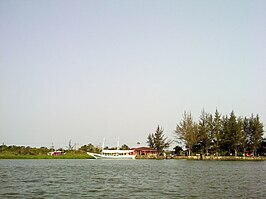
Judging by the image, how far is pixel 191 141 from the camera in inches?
3381

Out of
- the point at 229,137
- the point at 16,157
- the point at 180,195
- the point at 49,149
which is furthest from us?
the point at 49,149

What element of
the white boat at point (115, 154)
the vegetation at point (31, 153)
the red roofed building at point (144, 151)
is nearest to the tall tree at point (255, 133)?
the red roofed building at point (144, 151)

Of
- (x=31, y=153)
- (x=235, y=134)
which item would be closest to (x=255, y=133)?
(x=235, y=134)

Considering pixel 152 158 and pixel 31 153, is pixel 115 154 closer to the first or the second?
pixel 152 158

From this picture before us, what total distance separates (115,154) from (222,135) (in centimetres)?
3393

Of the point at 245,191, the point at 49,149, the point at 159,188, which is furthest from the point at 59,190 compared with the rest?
the point at 49,149

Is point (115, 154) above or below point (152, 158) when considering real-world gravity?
above

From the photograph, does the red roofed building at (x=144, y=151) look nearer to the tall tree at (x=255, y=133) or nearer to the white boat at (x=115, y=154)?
the white boat at (x=115, y=154)

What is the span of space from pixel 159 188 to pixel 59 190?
6.72 meters

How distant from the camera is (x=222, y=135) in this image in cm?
8544

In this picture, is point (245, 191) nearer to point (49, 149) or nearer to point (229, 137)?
point (229, 137)

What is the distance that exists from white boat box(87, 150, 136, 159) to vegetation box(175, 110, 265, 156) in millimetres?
20607

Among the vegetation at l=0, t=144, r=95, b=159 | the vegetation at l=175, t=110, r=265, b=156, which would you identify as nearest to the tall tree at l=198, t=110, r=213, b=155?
the vegetation at l=175, t=110, r=265, b=156

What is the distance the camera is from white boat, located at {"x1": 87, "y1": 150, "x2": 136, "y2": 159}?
338ft
